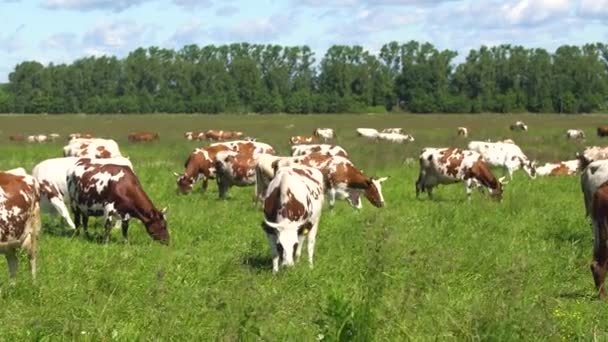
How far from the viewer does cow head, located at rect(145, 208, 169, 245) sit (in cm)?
1560

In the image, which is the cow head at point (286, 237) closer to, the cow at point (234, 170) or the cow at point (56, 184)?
the cow at point (56, 184)

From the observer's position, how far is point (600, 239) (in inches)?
440

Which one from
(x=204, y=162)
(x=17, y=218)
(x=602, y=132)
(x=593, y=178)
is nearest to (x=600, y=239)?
(x=593, y=178)

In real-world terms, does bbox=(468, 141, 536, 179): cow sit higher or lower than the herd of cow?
lower

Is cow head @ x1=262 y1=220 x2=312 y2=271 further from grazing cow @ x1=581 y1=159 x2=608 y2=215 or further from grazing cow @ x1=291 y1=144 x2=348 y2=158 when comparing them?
grazing cow @ x1=291 y1=144 x2=348 y2=158

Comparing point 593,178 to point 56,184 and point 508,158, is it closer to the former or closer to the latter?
point 56,184

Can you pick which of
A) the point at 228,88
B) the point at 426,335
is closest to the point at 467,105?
the point at 228,88

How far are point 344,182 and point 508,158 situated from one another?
48.4 feet

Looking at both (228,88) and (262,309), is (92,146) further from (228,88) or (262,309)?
(228,88)

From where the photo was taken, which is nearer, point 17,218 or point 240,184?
point 17,218

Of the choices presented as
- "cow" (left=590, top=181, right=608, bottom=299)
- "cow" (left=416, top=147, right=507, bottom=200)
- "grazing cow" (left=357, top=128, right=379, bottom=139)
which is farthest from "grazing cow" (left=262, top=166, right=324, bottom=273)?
"grazing cow" (left=357, top=128, right=379, bottom=139)

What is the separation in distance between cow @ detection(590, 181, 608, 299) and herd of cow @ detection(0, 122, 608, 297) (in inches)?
0.5

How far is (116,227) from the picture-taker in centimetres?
1764

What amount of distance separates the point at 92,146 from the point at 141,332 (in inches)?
755
